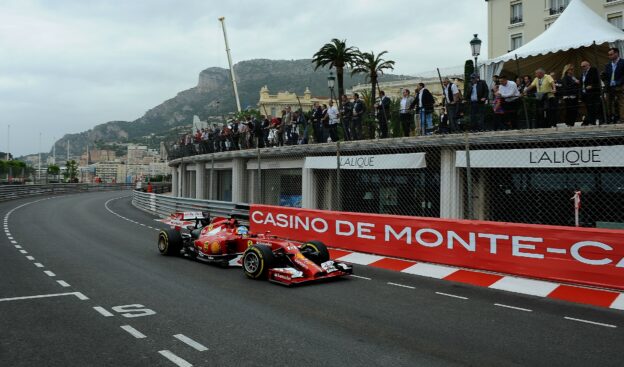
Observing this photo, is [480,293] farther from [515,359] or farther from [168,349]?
[168,349]

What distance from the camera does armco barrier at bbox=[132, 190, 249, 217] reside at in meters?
17.4

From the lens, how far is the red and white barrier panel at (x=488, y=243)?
8.28 metres

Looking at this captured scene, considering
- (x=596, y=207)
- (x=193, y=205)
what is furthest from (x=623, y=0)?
(x=193, y=205)

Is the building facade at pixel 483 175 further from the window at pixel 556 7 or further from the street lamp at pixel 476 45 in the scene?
→ the window at pixel 556 7

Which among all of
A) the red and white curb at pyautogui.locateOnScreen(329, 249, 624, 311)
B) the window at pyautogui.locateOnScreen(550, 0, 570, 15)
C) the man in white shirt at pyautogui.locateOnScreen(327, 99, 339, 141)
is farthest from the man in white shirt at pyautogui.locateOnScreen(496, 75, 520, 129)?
the window at pyautogui.locateOnScreen(550, 0, 570, 15)

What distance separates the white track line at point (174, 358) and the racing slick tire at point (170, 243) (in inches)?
252

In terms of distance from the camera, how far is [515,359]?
5148 millimetres

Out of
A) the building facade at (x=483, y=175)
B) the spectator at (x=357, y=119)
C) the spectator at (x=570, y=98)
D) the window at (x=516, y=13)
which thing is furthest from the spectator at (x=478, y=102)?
the window at (x=516, y=13)

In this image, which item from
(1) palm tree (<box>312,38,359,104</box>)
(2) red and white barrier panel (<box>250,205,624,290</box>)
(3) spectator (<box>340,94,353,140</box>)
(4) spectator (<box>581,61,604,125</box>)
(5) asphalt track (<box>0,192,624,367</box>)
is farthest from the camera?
(1) palm tree (<box>312,38,359,104</box>)

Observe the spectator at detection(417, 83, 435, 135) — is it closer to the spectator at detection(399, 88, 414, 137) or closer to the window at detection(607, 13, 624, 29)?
the spectator at detection(399, 88, 414, 137)

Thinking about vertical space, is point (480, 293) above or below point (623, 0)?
below

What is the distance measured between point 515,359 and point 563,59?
12.3 metres

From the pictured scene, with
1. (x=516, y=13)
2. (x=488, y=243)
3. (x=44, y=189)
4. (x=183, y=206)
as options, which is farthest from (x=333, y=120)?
(x=44, y=189)

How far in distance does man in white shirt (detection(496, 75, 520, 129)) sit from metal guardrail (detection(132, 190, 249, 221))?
8564 mm
